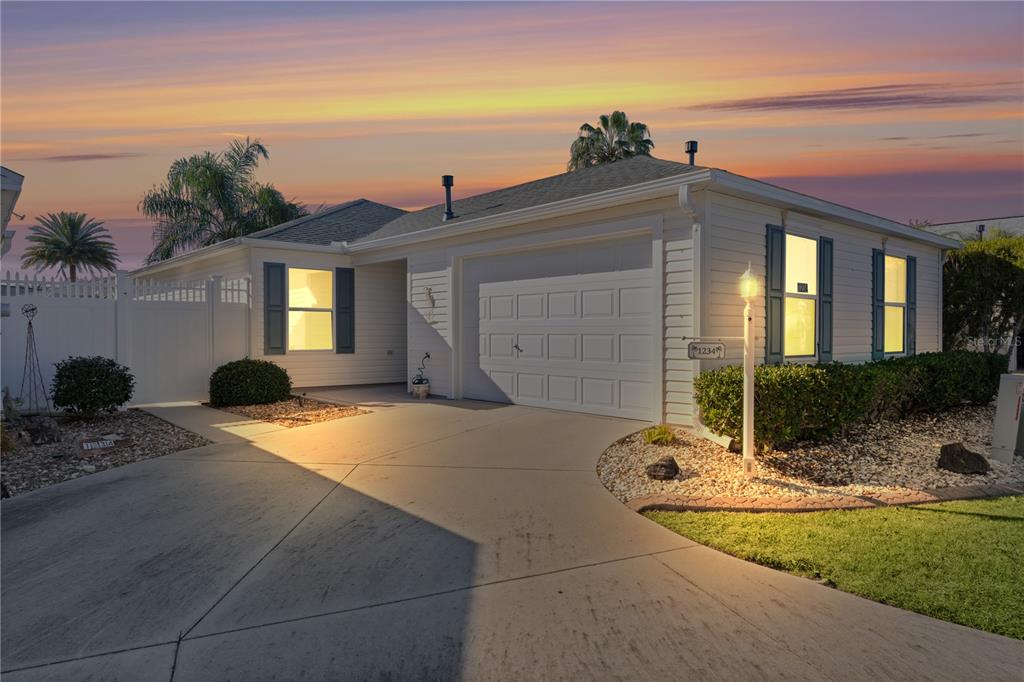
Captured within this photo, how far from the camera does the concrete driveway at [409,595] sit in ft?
9.04

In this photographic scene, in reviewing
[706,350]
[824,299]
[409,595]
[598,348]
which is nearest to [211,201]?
[598,348]

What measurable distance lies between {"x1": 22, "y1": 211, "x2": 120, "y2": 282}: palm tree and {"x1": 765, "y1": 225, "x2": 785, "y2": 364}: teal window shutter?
3911 centimetres

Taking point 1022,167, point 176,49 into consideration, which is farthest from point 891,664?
point 1022,167

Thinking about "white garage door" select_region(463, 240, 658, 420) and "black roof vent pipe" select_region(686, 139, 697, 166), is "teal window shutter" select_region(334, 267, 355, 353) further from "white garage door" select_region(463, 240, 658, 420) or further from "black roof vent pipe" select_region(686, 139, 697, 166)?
"black roof vent pipe" select_region(686, 139, 697, 166)

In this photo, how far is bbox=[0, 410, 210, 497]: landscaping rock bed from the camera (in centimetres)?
622

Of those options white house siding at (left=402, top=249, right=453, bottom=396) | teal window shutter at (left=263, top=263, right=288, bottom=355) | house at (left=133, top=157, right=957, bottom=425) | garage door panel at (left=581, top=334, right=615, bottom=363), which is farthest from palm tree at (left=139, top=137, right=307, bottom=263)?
garage door panel at (left=581, top=334, right=615, bottom=363)

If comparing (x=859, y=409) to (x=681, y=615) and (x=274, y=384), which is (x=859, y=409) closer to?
(x=681, y=615)

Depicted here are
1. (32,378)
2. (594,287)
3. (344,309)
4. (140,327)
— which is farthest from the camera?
(344,309)

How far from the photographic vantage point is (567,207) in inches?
354

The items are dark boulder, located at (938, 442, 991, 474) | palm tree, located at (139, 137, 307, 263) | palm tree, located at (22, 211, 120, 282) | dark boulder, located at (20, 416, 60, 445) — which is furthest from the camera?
palm tree, located at (22, 211, 120, 282)

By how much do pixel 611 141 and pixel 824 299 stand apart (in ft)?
58.6

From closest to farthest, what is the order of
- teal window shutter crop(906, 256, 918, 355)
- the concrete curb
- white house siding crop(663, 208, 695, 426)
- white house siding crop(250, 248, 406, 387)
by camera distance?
1. the concrete curb
2. white house siding crop(663, 208, 695, 426)
3. teal window shutter crop(906, 256, 918, 355)
4. white house siding crop(250, 248, 406, 387)

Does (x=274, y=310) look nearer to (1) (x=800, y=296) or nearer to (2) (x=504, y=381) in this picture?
(2) (x=504, y=381)

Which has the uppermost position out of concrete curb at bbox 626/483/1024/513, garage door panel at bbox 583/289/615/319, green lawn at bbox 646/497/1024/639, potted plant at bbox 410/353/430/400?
garage door panel at bbox 583/289/615/319
